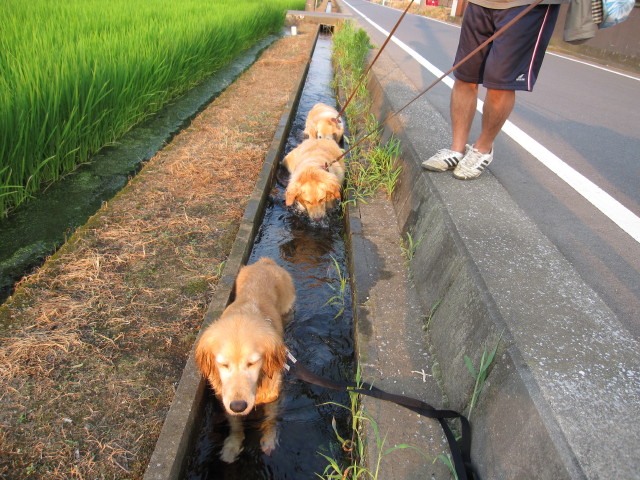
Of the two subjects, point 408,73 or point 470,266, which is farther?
point 408,73

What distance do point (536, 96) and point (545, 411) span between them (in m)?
7.04

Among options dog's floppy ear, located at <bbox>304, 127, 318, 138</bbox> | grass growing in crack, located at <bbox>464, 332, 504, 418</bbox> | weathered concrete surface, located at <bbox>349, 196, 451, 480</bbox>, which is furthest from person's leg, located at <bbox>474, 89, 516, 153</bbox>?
dog's floppy ear, located at <bbox>304, 127, 318, 138</bbox>

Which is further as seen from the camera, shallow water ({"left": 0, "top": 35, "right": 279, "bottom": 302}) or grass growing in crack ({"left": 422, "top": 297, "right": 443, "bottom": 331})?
shallow water ({"left": 0, "top": 35, "right": 279, "bottom": 302})

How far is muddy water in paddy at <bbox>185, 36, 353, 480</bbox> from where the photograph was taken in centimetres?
241

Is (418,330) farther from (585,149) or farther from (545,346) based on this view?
(585,149)

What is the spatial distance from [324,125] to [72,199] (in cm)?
371

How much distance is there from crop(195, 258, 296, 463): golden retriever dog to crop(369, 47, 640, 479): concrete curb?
992 millimetres

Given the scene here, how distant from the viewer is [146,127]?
231 inches

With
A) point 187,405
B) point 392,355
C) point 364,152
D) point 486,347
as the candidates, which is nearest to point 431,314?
point 392,355

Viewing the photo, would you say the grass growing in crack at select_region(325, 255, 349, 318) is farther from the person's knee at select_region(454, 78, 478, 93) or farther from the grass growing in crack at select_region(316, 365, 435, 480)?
the person's knee at select_region(454, 78, 478, 93)

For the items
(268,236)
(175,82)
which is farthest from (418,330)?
(175,82)

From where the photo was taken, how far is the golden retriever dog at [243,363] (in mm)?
2330

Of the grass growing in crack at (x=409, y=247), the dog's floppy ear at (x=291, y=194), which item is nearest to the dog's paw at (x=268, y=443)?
the grass growing in crack at (x=409, y=247)

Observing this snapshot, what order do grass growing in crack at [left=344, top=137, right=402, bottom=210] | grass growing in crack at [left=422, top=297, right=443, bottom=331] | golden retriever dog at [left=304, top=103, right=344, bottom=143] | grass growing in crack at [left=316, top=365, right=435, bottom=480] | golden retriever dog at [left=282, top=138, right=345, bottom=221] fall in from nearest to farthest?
grass growing in crack at [left=316, top=365, right=435, bottom=480]
grass growing in crack at [left=422, top=297, right=443, bottom=331]
grass growing in crack at [left=344, top=137, right=402, bottom=210]
golden retriever dog at [left=282, top=138, right=345, bottom=221]
golden retriever dog at [left=304, top=103, right=344, bottom=143]
